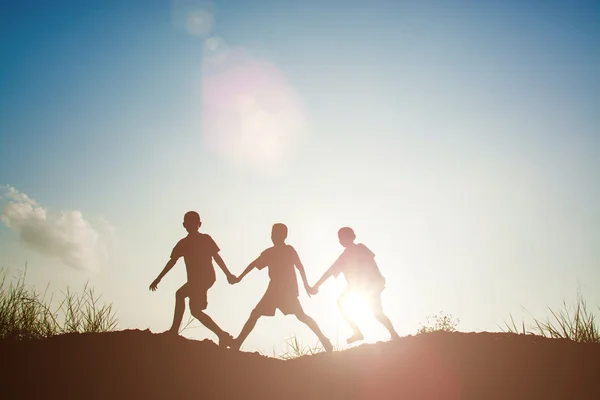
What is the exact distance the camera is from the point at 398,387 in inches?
267

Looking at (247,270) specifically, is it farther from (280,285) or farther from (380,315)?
(380,315)

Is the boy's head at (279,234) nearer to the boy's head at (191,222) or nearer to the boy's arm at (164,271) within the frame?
the boy's head at (191,222)

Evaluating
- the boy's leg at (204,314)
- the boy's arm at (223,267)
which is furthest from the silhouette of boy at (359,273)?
the boy's leg at (204,314)

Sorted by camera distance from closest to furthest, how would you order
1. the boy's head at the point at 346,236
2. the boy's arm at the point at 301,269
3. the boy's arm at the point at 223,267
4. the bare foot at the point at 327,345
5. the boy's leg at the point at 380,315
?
the bare foot at the point at 327,345 → the boy's arm at the point at 223,267 → the boy's leg at the point at 380,315 → the boy's arm at the point at 301,269 → the boy's head at the point at 346,236

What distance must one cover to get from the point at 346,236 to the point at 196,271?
304 centimetres

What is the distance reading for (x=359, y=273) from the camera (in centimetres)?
888

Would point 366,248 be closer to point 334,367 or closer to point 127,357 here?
point 334,367

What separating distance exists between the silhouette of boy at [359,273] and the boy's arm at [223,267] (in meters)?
1.60

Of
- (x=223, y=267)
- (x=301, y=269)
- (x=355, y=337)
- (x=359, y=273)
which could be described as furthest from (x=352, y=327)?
(x=223, y=267)

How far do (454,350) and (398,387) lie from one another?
70.5 inches

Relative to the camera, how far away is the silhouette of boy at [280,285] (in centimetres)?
814

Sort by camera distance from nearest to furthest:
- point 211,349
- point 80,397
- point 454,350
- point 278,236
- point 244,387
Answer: point 80,397, point 244,387, point 211,349, point 454,350, point 278,236

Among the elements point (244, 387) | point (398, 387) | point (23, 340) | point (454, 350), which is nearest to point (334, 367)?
point (398, 387)

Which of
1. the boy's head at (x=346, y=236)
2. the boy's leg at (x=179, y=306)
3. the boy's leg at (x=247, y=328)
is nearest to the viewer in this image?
the boy's leg at (x=179, y=306)
